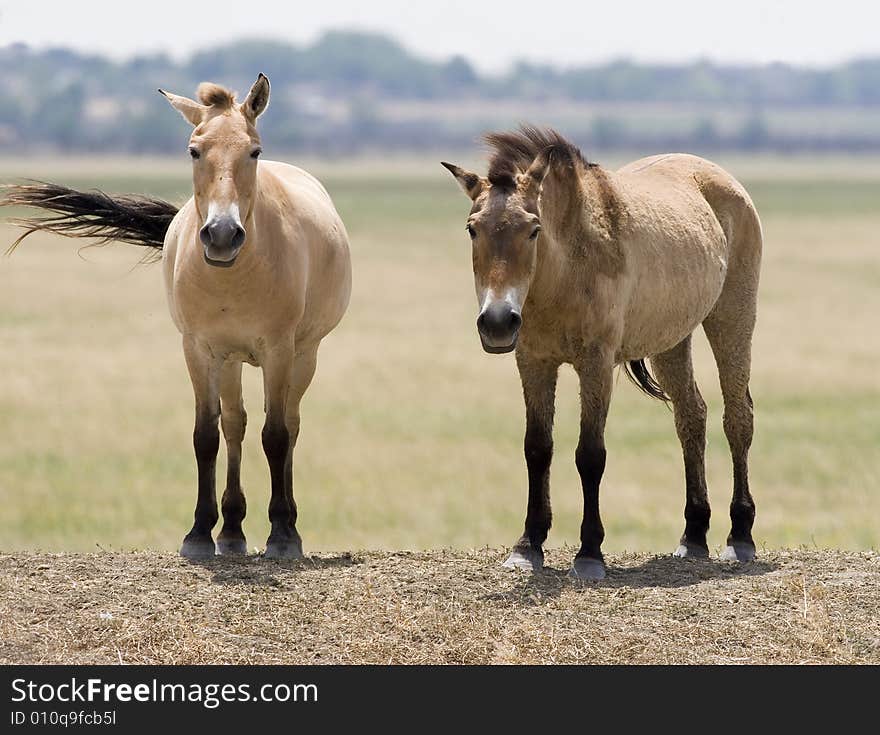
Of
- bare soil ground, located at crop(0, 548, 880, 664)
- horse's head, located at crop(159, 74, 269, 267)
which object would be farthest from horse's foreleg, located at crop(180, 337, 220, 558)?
horse's head, located at crop(159, 74, 269, 267)

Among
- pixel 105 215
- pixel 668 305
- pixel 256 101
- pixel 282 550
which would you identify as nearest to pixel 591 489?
pixel 668 305

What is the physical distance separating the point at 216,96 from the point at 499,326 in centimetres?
239

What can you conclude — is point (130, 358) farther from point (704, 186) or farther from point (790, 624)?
point (790, 624)

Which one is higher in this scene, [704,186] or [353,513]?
[704,186]

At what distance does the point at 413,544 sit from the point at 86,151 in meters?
178

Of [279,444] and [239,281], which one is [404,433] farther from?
[239,281]

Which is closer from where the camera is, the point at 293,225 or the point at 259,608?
the point at 259,608

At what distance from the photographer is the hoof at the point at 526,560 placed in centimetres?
840

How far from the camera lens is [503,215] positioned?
750 centimetres

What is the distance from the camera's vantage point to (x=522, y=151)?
804 centimetres

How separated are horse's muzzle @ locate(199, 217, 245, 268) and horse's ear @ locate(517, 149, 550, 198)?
5.08 feet

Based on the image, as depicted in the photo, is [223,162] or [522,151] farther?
[522,151]

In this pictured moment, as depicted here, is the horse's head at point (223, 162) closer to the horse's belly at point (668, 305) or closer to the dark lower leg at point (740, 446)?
the horse's belly at point (668, 305)

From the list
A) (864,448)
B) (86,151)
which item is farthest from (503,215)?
(86,151)
